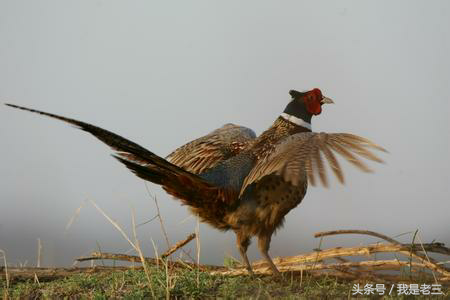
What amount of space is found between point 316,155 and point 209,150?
4.65ft

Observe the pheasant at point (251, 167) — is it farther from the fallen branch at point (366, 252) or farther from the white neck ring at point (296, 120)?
the fallen branch at point (366, 252)

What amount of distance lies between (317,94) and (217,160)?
1.00 metres

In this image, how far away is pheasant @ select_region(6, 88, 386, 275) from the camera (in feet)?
13.1

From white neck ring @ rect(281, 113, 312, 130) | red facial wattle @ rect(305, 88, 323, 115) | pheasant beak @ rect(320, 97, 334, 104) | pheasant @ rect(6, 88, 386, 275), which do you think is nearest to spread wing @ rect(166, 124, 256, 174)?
pheasant @ rect(6, 88, 386, 275)

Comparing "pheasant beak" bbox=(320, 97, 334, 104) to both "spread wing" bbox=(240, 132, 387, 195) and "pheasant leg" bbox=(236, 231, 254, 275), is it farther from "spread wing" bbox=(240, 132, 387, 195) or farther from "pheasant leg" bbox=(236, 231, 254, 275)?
"pheasant leg" bbox=(236, 231, 254, 275)

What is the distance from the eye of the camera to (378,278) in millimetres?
4664

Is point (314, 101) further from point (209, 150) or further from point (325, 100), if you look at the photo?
point (209, 150)

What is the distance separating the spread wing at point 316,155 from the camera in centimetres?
389

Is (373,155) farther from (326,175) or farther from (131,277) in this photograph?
(131,277)

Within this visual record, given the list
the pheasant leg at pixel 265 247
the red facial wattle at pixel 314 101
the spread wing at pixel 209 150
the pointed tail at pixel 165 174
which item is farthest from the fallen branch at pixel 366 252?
the red facial wattle at pixel 314 101

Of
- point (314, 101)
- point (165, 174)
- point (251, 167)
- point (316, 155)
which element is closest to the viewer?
point (316, 155)

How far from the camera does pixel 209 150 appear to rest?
5.19 m

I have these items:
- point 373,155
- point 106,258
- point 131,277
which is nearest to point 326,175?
point 373,155

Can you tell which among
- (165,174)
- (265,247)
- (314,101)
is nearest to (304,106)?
(314,101)
